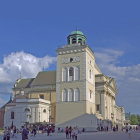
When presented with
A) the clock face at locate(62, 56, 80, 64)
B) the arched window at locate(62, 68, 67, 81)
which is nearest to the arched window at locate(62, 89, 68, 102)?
the arched window at locate(62, 68, 67, 81)

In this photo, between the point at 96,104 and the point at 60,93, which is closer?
the point at 60,93

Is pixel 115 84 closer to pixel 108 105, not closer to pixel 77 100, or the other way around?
pixel 108 105

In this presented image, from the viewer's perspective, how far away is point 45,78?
6525 centimetres

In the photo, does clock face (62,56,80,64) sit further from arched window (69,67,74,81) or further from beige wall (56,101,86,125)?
beige wall (56,101,86,125)

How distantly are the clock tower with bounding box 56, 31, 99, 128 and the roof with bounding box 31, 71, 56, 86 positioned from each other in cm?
970

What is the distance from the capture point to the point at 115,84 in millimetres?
76625

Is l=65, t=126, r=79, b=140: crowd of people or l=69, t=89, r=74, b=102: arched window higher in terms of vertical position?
l=69, t=89, r=74, b=102: arched window

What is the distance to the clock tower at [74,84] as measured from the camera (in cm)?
5031

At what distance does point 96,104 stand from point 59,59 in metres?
14.5

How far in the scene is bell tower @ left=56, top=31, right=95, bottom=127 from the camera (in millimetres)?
50625

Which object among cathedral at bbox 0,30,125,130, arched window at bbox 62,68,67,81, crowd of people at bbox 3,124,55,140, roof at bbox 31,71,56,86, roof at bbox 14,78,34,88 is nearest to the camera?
crowd of people at bbox 3,124,55,140

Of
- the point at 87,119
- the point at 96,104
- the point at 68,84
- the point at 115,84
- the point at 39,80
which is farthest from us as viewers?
the point at 115,84

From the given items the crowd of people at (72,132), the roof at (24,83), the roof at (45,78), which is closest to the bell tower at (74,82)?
the roof at (45,78)

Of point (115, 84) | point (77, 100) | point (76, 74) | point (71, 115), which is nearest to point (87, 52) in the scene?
point (76, 74)
